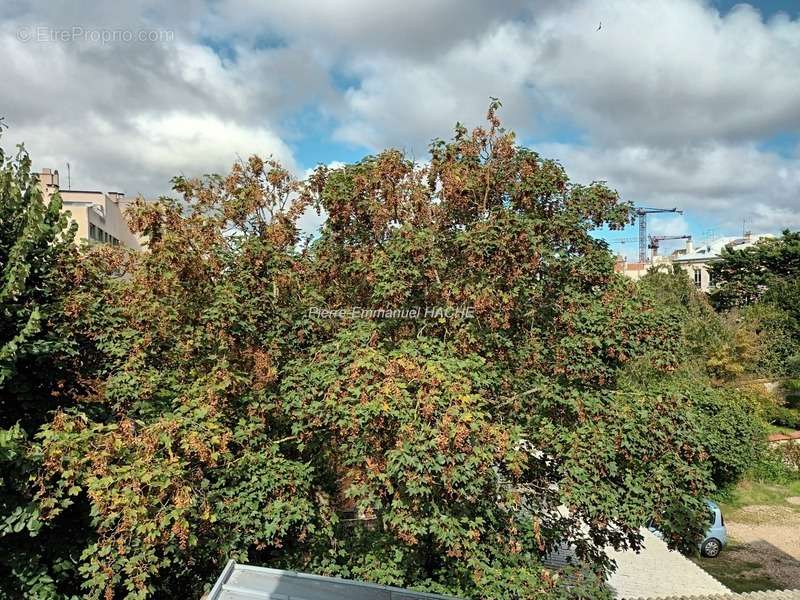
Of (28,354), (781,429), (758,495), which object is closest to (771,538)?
(758,495)

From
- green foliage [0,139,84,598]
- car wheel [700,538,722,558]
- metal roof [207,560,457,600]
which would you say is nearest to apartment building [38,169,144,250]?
green foliage [0,139,84,598]

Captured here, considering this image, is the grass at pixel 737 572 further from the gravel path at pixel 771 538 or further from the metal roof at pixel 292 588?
the metal roof at pixel 292 588

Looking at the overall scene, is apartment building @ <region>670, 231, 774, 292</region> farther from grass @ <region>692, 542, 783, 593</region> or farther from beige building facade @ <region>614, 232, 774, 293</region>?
grass @ <region>692, 542, 783, 593</region>

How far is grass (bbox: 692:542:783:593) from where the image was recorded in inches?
558

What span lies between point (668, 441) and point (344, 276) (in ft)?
19.1

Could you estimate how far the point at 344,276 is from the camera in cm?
962

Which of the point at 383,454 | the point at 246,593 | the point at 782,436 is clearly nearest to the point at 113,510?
the point at 246,593

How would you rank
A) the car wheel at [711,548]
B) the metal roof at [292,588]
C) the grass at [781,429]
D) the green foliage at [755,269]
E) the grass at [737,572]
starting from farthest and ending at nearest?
the green foliage at [755,269]
the grass at [781,429]
the car wheel at [711,548]
the grass at [737,572]
the metal roof at [292,588]

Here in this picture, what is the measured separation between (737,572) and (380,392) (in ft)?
47.6

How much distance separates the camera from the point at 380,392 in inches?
258

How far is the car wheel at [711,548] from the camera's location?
15.5 meters

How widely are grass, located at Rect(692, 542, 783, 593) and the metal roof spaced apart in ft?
39.5

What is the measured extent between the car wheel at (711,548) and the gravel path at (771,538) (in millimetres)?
1056

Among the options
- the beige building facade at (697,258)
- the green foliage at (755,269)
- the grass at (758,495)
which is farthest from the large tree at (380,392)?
the beige building facade at (697,258)
